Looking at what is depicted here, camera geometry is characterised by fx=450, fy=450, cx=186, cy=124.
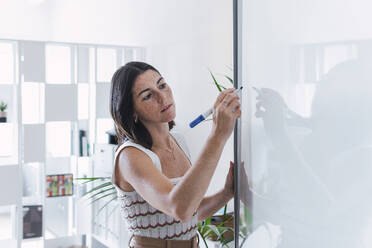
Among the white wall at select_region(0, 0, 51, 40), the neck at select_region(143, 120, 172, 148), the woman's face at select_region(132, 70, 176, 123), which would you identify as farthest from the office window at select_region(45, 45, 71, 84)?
the woman's face at select_region(132, 70, 176, 123)

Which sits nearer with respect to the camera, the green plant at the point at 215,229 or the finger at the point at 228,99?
the finger at the point at 228,99

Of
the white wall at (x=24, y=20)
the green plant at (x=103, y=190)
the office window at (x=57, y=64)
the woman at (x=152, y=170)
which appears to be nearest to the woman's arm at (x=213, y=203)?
the woman at (x=152, y=170)

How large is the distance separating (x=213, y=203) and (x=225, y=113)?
50 centimetres

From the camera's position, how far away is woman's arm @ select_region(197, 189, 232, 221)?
3.90 ft

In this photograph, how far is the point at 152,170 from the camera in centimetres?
107

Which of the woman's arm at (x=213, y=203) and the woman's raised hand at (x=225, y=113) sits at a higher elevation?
the woman's raised hand at (x=225, y=113)

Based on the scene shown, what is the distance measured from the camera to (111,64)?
402 centimetres

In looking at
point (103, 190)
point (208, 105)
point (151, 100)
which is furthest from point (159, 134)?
point (103, 190)

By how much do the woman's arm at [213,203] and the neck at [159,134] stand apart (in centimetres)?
20

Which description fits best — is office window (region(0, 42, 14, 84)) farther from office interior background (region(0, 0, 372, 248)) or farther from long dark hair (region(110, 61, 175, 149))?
long dark hair (region(110, 61, 175, 149))

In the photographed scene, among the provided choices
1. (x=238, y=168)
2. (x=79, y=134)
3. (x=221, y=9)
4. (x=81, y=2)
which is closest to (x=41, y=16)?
(x=81, y=2)

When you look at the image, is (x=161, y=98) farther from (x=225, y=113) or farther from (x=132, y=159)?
(x=225, y=113)

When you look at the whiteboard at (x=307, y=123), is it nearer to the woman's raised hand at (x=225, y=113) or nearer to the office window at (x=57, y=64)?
the woman's raised hand at (x=225, y=113)

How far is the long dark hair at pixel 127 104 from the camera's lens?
1138 millimetres
